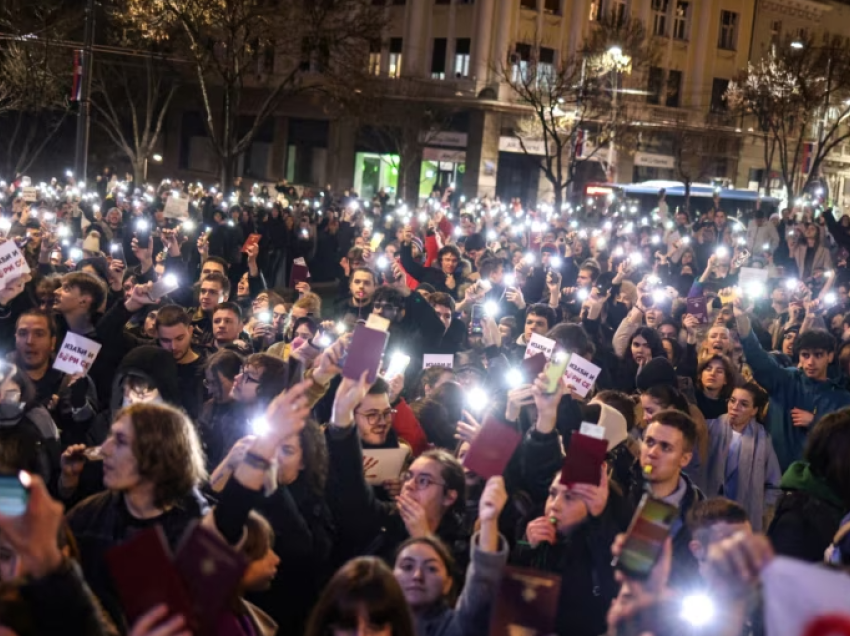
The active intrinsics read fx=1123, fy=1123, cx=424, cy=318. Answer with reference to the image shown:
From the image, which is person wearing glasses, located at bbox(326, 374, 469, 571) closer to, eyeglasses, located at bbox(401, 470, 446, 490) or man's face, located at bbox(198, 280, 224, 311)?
eyeglasses, located at bbox(401, 470, 446, 490)

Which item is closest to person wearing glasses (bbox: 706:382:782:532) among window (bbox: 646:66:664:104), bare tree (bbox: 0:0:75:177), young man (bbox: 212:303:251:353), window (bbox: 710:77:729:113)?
young man (bbox: 212:303:251:353)

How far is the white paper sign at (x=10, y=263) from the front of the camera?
8078mm

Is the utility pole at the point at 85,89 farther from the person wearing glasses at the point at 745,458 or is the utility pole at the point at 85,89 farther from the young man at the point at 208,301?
the person wearing glasses at the point at 745,458

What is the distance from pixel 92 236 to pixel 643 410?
30.6 feet

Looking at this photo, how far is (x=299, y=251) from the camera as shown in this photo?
1953 cm

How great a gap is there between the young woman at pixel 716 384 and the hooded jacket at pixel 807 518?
2778 mm

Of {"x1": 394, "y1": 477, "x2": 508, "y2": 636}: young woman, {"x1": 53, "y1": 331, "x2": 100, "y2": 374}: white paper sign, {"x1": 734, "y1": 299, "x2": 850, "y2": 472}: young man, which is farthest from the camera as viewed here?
{"x1": 734, "y1": 299, "x2": 850, "y2": 472}: young man

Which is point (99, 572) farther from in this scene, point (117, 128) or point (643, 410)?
point (117, 128)

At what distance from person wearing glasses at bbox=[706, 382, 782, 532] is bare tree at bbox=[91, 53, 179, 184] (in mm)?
34145

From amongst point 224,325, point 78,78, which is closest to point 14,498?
point 224,325

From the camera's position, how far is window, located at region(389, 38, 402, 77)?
157 ft

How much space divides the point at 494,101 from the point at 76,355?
3984 cm

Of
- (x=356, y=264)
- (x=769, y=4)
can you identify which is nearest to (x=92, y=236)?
(x=356, y=264)

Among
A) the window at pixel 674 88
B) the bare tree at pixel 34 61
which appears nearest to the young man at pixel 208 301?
the bare tree at pixel 34 61
